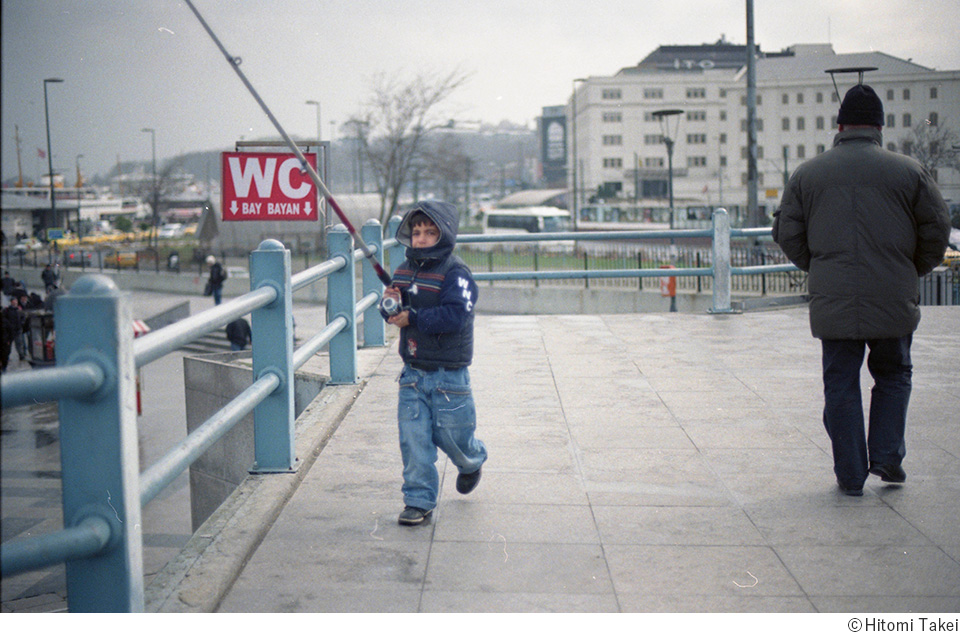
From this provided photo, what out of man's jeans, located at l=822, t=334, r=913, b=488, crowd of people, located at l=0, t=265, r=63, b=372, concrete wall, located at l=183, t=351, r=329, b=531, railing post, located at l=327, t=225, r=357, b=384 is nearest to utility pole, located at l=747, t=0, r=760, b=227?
concrete wall, located at l=183, t=351, r=329, b=531

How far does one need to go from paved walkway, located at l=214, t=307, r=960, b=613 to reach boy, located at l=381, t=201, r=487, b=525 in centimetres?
25

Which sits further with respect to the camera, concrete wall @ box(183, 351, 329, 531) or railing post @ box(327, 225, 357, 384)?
concrete wall @ box(183, 351, 329, 531)

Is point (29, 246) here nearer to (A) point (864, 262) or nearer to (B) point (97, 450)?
(A) point (864, 262)

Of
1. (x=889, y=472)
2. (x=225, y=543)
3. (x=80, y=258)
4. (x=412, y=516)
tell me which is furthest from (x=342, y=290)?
(x=80, y=258)

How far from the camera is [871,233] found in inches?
159

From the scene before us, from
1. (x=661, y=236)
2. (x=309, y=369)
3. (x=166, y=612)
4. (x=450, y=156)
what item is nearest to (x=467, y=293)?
(x=166, y=612)

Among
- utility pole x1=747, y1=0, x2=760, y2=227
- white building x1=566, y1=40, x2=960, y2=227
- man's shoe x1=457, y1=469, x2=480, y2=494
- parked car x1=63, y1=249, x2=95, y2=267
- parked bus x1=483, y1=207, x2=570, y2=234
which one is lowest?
man's shoe x1=457, y1=469, x2=480, y2=494

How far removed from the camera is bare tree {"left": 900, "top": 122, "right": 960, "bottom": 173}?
1098 centimetres

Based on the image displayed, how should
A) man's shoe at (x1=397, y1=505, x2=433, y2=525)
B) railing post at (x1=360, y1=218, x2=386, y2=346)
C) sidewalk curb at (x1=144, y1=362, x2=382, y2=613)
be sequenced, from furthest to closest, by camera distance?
railing post at (x1=360, y1=218, x2=386, y2=346) → man's shoe at (x1=397, y1=505, x2=433, y2=525) → sidewalk curb at (x1=144, y1=362, x2=382, y2=613)

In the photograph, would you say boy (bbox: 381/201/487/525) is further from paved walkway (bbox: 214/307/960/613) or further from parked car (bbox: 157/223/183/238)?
parked car (bbox: 157/223/183/238)

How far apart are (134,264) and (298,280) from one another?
48.8m

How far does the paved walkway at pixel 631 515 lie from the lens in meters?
3.09

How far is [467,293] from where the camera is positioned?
3809 mm

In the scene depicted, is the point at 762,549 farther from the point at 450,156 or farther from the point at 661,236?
the point at 450,156
